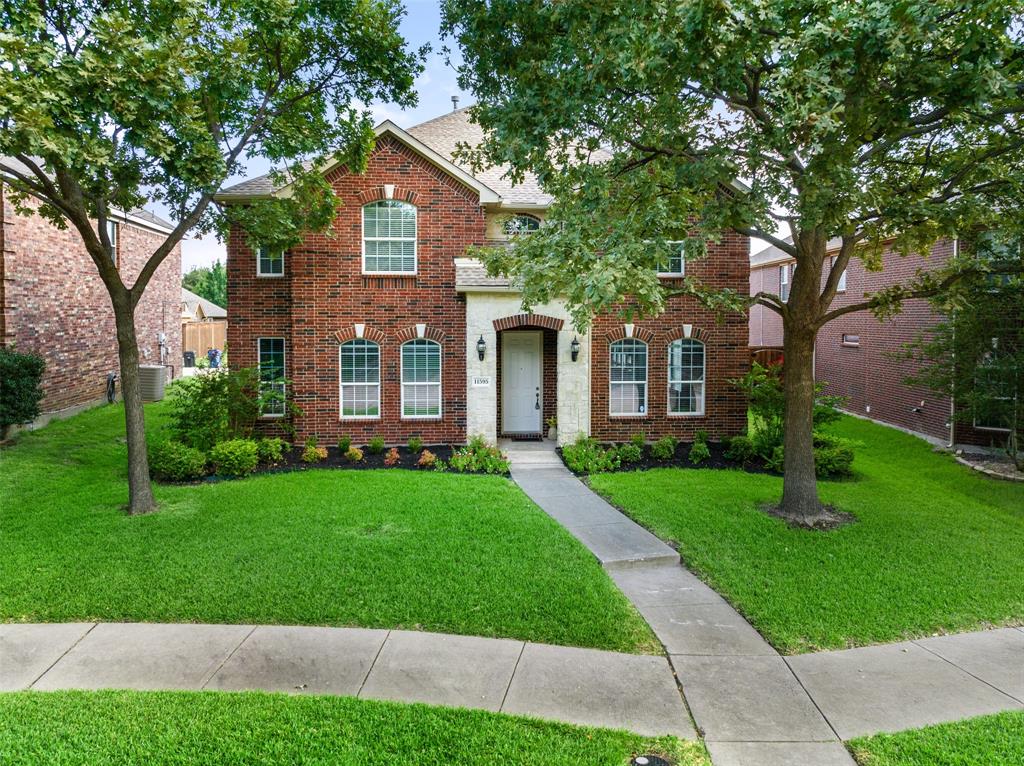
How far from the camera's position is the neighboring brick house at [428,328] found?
14.1 m

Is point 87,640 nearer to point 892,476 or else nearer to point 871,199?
point 871,199

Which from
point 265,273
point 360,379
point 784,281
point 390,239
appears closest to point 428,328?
point 360,379

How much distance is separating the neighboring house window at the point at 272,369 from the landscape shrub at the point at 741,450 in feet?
32.0

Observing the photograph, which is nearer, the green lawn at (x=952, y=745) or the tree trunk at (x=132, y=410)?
the green lawn at (x=952, y=745)

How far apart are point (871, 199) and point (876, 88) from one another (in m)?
1.97

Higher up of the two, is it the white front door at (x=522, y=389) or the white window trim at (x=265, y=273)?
the white window trim at (x=265, y=273)

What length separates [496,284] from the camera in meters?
13.9

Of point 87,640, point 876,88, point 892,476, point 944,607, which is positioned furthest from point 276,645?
point 892,476

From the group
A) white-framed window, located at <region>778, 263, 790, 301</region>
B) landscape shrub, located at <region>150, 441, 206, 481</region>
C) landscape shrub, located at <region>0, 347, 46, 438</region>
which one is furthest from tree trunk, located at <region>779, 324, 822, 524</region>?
white-framed window, located at <region>778, 263, 790, 301</region>

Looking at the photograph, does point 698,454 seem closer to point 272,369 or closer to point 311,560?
point 311,560

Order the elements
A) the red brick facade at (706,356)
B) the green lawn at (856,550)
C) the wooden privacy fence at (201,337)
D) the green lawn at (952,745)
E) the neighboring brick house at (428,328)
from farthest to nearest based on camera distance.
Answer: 1. the wooden privacy fence at (201,337)
2. the red brick facade at (706,356)
3. the neighboring brick house at (428,328)
4. the green lawn at (856,550)
5. the green lawn at (952,745)

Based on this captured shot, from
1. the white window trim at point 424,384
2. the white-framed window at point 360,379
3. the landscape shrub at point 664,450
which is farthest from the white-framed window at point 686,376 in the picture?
the white-framed window at point 360,379

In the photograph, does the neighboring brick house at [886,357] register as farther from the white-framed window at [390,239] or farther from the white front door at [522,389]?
the white-framed window at [390,239]

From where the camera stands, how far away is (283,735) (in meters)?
4.25
